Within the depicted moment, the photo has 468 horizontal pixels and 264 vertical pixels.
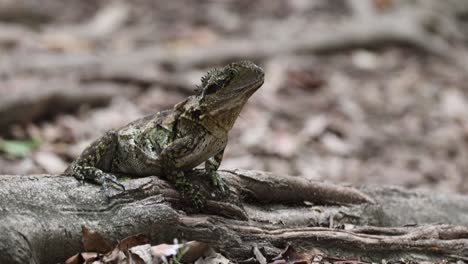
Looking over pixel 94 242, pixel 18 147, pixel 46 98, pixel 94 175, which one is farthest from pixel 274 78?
pixel 94 242

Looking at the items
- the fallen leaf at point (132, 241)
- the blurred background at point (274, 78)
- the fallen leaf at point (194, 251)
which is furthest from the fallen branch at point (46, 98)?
the fallen leaf at point (194, 251)

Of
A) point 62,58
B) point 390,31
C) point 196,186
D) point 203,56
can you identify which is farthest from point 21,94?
point 390,31

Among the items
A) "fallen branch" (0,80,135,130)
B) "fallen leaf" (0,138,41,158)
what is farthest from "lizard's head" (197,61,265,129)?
"fallen branch" (0,80,135,130)

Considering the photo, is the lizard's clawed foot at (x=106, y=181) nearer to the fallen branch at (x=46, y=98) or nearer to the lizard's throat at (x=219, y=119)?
the lizard's throat at (x=219, y=119)

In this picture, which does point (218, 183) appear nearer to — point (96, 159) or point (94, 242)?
point (96, 159)

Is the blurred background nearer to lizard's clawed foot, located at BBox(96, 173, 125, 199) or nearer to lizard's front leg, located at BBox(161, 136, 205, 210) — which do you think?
Answer: lizard's clawed foot, located at BBox(96, 173, 125, 199)

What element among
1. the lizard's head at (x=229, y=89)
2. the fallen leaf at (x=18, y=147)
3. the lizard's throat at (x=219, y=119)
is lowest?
the lizard's throat at (x=219, y=119)

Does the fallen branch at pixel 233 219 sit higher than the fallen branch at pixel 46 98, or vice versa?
the fallen branch at pixel 46 98
